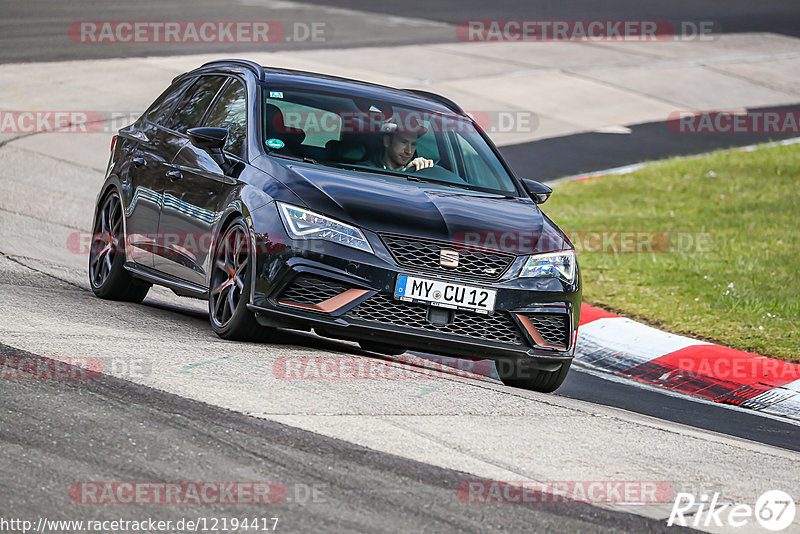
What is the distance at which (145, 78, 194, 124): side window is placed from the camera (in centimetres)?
934

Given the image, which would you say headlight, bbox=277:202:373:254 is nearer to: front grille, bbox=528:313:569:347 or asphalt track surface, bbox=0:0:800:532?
asphalt track surface, bbox=0:0:800:532

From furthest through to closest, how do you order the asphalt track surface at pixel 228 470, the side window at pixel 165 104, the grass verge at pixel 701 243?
1. the grass verge at pixel 701 243
2. the side window at pixel 165 104
3. the asphalt track surface at pixel 228 470

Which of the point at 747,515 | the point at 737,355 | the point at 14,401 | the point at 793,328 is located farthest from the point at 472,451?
the point at 793,328

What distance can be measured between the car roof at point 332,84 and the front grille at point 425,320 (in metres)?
2.01

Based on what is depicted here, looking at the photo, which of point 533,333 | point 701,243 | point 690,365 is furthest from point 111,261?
point 701,243

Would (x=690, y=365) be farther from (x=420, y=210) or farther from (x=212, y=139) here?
(x=212, y=139)

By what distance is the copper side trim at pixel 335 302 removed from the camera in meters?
7.00

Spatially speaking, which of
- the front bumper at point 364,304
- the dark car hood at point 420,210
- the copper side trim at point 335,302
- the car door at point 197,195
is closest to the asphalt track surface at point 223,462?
the front bumper at point 364,304

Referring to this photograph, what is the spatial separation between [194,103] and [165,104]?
1.70 ft

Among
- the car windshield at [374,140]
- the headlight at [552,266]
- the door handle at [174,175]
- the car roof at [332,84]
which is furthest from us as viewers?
the car roof at [332,84]

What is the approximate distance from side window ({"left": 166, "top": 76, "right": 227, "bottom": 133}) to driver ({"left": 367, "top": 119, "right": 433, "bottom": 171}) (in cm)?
136

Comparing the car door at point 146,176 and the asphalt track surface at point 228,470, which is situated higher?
the car door at point 146,176

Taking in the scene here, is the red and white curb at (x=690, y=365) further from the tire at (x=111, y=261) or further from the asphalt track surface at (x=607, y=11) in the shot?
the asphalt track surface at (x=607, y=11)

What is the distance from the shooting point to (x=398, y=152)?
823 cm
